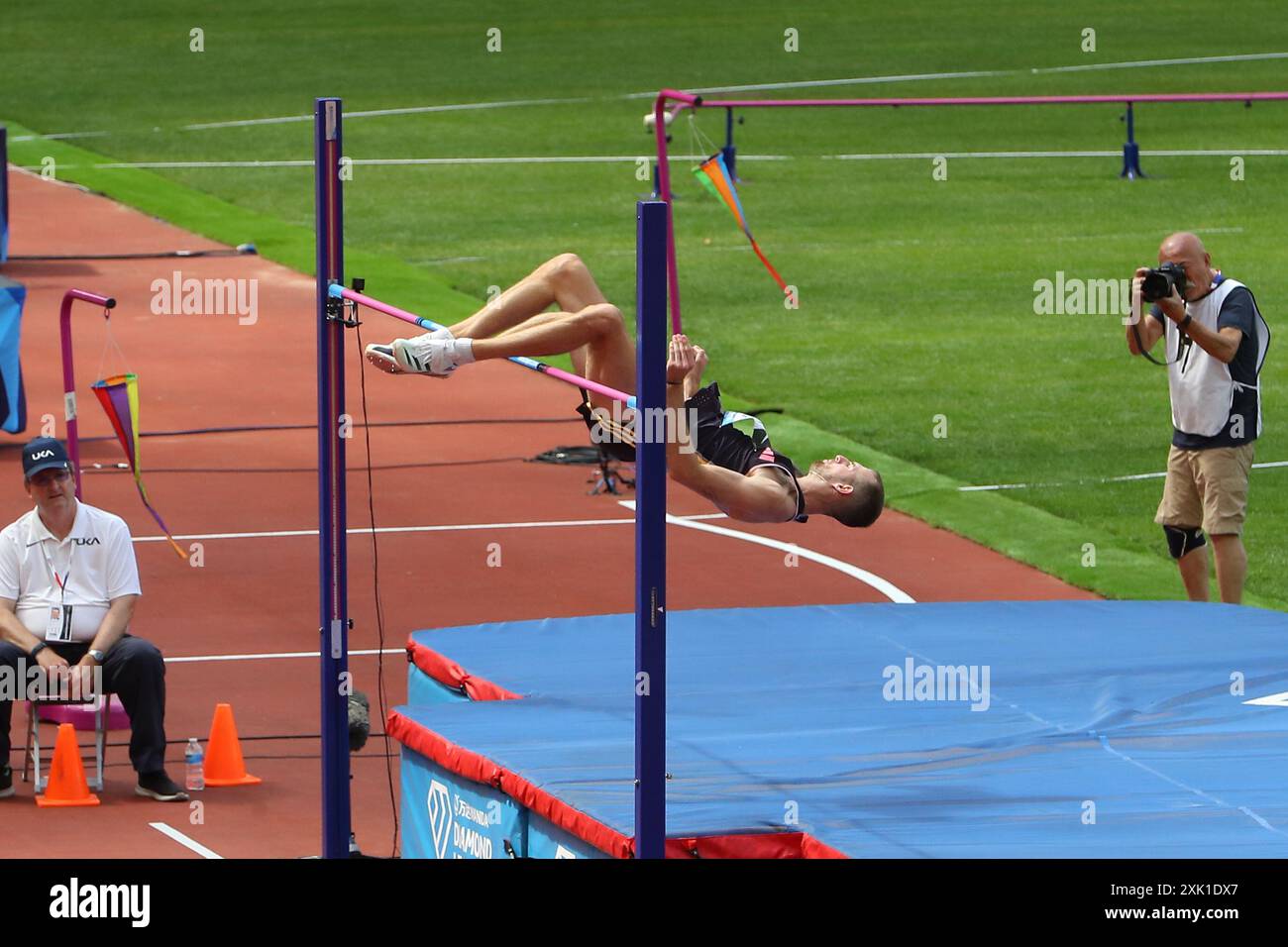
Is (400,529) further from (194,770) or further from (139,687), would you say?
(139,687)

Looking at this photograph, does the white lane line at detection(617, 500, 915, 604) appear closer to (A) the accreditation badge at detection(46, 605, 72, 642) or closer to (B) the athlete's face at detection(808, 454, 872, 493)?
(B) the athlete's face at detection(808, 454, 872, 493)

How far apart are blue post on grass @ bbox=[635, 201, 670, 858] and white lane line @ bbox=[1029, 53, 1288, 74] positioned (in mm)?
33288

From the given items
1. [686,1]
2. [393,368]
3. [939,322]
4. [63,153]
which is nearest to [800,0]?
[686,1]

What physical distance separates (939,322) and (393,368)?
13.7 m

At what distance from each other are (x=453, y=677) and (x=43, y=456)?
2066mm

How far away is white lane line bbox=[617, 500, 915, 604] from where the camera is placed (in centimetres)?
1313

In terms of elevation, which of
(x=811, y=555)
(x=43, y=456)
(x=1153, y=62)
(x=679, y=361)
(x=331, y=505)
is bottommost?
(x=811, y=555)

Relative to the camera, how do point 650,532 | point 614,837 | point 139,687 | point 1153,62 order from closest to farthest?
point 650,532 → point 614,837 → point 139,687 → point 1153,62

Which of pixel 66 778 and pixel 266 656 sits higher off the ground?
pixel 266 656

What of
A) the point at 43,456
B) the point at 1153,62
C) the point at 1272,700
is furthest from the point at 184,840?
the point at 1153,62

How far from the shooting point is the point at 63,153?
30469mm

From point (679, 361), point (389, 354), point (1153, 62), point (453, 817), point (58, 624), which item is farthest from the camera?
point (1153, 62)

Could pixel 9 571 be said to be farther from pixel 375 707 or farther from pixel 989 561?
pixel 989 561

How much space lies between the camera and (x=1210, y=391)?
10977mm
